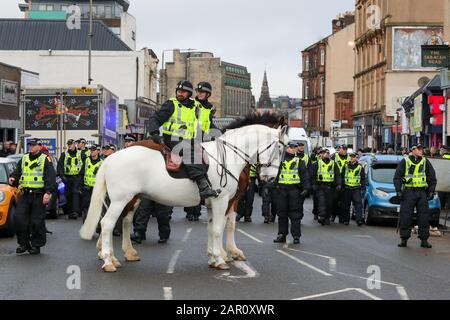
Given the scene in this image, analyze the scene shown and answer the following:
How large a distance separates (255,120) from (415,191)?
460 cm

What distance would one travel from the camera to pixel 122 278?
11445 millimetres

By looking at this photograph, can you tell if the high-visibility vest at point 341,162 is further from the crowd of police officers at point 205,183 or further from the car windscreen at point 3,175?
the car windscreen at point 3,175

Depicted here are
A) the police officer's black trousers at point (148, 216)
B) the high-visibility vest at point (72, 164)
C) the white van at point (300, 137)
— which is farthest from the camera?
the white van at point (300, 137)

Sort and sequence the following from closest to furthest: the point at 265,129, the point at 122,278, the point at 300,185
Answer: the point at 122,278, the point at 265,129, the point at 300,185

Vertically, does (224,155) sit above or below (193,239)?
above

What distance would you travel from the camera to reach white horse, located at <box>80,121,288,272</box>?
1246cm

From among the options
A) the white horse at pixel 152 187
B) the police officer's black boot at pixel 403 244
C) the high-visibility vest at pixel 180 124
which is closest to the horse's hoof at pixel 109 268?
the white horse at pixel 152 187

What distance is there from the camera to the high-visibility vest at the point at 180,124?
41.6 ft

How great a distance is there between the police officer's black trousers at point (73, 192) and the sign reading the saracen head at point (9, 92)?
76.3 feet

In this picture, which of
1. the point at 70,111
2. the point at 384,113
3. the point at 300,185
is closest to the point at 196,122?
the point at 300,185

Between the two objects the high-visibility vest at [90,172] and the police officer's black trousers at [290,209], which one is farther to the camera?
the high-visibility vest at [90,172]

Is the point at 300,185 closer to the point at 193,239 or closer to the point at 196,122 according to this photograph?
the point at 193,239

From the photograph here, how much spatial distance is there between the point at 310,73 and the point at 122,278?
105 m

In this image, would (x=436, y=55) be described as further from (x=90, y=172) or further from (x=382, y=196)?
(x=90, y=172)
